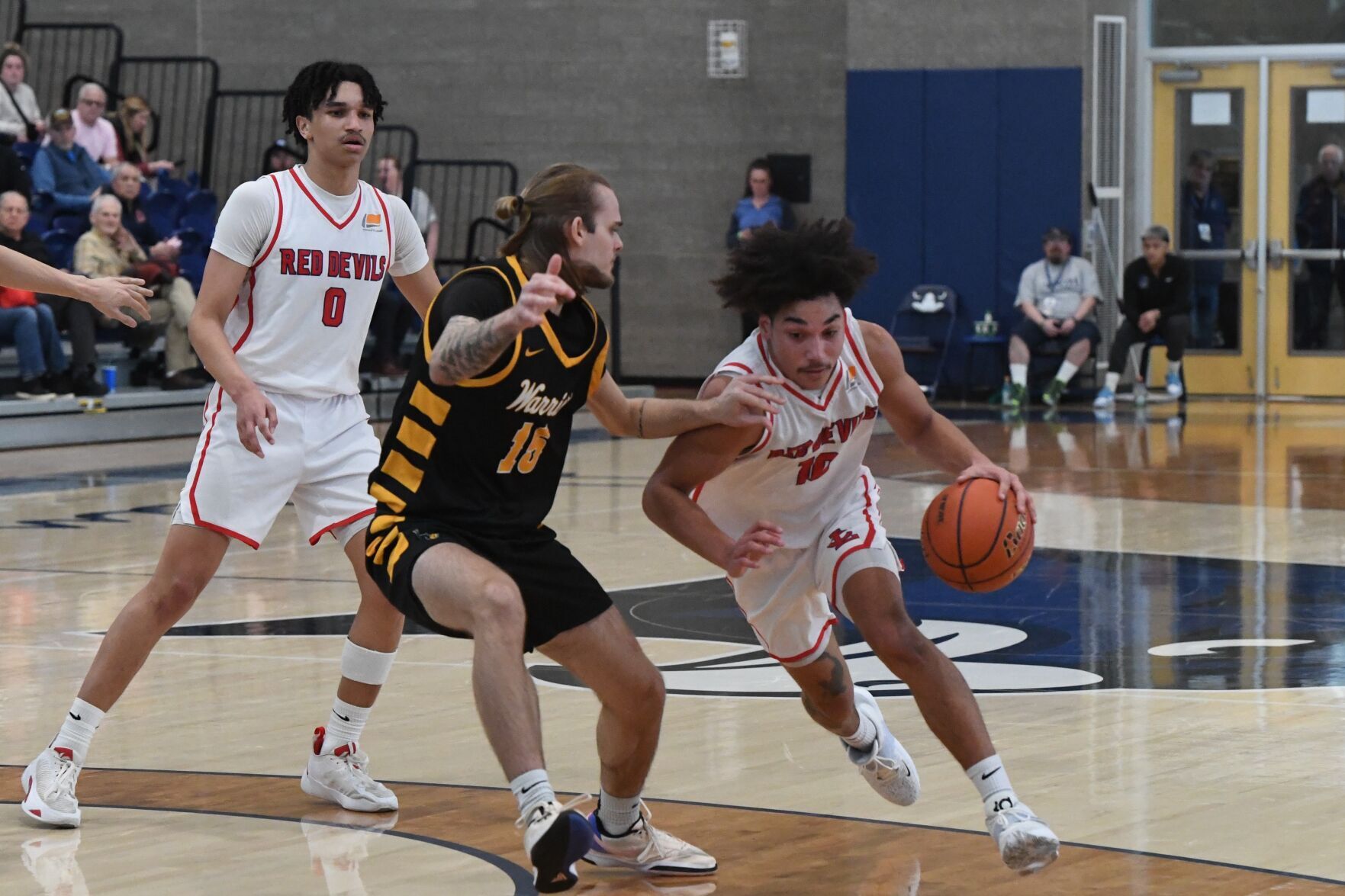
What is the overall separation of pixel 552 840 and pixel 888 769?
1305mm

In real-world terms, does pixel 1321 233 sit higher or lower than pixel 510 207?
higher

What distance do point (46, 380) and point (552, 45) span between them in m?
6.92

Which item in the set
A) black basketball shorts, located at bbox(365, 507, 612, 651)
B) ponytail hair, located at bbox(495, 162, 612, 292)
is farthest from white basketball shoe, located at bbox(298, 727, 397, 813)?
ponytail hair, located at bbox(495, 162, 612, 292)

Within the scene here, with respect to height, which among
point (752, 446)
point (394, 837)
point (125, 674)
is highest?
point (752, 446)

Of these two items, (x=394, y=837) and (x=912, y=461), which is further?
(x=912, y=461)

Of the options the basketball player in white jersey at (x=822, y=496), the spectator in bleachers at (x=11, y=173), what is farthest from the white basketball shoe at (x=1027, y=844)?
the spectator in bleachers at (x=11, y=173)

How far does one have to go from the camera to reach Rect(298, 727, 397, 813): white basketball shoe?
479cm

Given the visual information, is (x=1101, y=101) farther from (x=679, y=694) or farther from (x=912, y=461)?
(x=679, y=694)

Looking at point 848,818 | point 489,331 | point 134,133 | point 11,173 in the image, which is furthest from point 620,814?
point 134,133

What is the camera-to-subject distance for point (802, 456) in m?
4.68

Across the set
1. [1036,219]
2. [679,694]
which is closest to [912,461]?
[1036,219]

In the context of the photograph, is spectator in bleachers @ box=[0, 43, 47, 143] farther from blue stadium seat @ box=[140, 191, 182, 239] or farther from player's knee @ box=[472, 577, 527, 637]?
player's knee @ box=[472, 577, 527, 637]

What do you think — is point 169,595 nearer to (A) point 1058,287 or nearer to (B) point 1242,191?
(A) point 1058,287

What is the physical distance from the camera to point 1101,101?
711 inches
